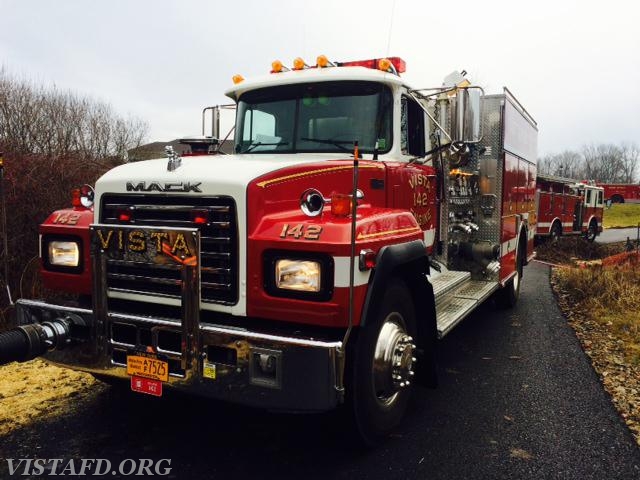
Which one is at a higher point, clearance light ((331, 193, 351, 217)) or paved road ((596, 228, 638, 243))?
clearance light ((331, 193, 351, 217))

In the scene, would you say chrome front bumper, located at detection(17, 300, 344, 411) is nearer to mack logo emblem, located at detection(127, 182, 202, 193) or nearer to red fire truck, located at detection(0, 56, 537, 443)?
red fire truck, located at detection(0, 56, 537, 443)

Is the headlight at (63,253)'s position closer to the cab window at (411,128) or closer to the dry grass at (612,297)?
the cab window at (411,128)

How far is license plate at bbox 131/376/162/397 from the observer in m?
3.12

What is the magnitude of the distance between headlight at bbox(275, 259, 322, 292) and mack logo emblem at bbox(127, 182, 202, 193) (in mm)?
714

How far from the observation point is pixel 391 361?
11.3 ft

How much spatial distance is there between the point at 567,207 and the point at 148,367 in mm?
19913

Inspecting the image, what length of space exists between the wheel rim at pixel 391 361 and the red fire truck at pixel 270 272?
0.01m

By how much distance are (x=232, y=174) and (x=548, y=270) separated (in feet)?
36.7

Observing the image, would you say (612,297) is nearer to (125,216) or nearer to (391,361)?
(391,361)

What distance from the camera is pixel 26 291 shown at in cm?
625

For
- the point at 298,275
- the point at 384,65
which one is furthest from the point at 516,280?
the point at 298,275

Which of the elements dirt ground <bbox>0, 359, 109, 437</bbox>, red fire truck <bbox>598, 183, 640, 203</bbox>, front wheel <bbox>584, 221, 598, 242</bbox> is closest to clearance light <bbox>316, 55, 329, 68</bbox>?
dirt ground <bbox>0, 359, 109, 437</bbox>

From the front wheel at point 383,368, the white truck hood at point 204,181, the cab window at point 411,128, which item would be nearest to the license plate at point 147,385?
the white truck hood at point 204,181

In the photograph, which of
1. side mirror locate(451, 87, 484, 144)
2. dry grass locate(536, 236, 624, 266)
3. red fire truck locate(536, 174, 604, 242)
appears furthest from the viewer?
red fire truck locate(536, 174, 604, 242)
